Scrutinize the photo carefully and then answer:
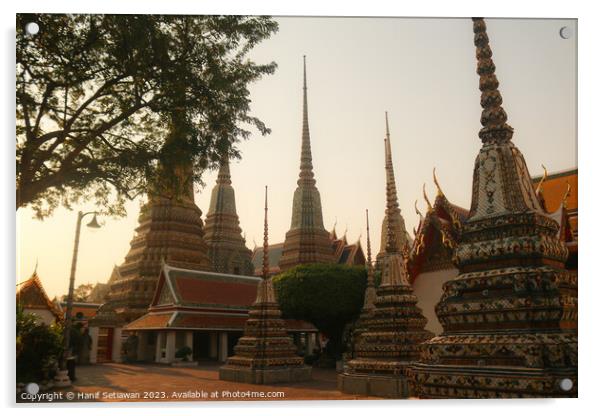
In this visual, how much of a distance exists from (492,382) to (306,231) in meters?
22.9

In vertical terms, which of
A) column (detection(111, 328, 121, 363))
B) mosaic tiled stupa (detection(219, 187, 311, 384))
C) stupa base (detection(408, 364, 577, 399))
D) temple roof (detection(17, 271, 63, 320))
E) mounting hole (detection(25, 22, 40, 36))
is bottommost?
column (detection(111, 328, 121, 363))

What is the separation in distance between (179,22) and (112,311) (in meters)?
16.1

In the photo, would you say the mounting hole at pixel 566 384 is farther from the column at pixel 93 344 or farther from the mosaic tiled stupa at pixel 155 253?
the mosaic tiled stupa at pixel 155 253

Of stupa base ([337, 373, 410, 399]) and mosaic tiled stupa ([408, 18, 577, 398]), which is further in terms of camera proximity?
stupa base ([337, 373, 410, 399])

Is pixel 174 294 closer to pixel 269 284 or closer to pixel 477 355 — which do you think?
pixel 269 284

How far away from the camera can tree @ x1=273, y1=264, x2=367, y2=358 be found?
1859cm

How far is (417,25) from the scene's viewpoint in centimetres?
650

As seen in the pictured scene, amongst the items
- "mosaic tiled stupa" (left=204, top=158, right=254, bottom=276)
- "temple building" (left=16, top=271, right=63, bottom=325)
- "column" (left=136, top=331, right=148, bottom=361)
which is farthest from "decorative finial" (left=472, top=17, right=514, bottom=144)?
"mosaic tiled stupa" (left=204, top=158, right=254, bottom=276)

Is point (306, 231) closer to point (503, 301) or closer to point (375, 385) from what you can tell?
point (375, 385)

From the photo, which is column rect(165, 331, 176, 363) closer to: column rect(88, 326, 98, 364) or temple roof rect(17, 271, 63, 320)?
column rect(88, 326, 98, 364)

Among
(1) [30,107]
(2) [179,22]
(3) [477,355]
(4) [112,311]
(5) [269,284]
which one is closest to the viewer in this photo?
(3) [477,355]

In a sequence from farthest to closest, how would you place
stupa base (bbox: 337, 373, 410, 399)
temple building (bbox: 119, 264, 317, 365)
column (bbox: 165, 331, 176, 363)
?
1. temple building (bbox: 119, 264, 317, 365)
2. column (bbox: 165, 331, 176, 363)
3. stupa base (bbox: 337, 373, 410, 399)

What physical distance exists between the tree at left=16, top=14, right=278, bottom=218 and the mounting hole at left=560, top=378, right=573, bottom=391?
515 cm

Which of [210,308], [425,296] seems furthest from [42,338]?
[210,308]
